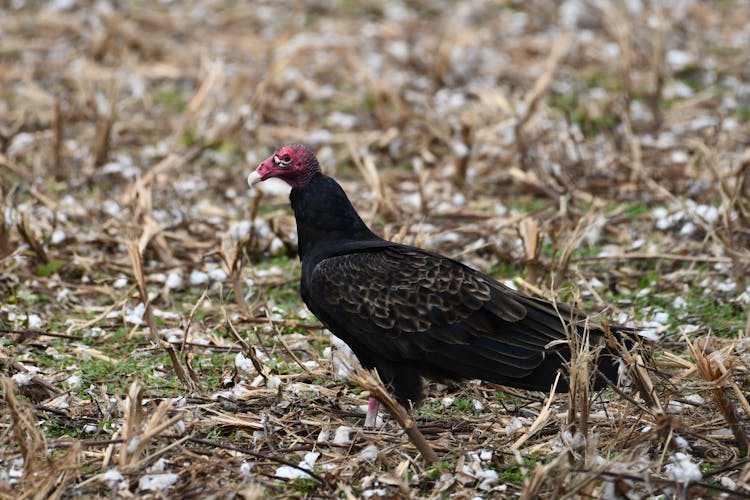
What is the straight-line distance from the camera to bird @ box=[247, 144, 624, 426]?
462 centimetres

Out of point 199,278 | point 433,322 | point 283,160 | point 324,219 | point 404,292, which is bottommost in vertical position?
point 199,278

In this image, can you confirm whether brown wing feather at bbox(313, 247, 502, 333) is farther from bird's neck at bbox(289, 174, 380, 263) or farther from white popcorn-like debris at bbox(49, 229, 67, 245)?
white popcorn-like debris at bbox(49, 229, 67, 245)

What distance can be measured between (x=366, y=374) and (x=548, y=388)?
106 centimetres

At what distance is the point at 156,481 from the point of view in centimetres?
394

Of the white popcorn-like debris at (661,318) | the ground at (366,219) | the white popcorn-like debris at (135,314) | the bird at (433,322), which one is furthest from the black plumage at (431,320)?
the white popcorn-like debris at (135,314)

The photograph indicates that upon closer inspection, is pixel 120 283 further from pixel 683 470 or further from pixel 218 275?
pixel 683 470

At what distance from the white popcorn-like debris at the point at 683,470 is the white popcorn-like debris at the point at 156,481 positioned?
1.81 meters

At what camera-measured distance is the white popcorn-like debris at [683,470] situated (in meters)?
3.91

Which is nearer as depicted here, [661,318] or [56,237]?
[661,318]

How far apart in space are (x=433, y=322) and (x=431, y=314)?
36 mm

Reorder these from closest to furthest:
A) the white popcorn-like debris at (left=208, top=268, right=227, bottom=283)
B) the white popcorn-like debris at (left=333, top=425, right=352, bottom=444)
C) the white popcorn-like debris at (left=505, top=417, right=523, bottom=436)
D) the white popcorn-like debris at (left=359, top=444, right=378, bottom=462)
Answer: the white popcorn-like debris at (left=359, top=444, right=378, bottom=462) → the white popcorn-like debris at (left=333, top=425, right=352, bottom=444) → the white popcorn-like debris at (left=505, top=417, right=523, bottom=436) → the white popcorn-like debris at (left=208, top=268, right=227, bottom=283)

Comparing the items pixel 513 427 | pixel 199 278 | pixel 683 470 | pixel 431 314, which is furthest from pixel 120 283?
pixel 683 470

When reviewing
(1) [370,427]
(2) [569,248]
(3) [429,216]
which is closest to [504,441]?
(1) [370,427]

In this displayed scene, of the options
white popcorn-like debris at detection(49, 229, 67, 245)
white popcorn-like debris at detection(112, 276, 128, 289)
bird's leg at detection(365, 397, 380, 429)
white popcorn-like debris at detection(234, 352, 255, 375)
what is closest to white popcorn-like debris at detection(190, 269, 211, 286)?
white popcorn-like debris at detection(112, 276, 128, 289)
